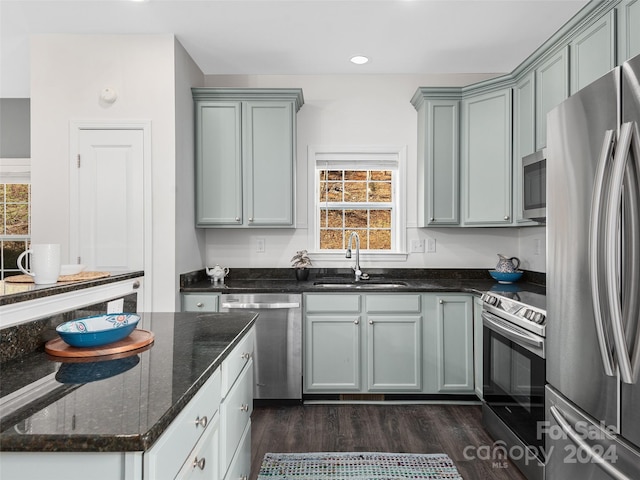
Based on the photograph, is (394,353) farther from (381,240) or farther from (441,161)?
(441,161)

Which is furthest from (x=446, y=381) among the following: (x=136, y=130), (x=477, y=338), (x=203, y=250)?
(x=136, y=130)

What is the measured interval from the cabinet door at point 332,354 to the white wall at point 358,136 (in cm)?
77

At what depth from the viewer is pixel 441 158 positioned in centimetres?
350

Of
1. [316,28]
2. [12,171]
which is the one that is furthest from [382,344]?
[12,171]

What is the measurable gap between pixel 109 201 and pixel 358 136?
7.14 feet

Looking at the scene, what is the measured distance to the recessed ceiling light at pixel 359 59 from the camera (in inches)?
135

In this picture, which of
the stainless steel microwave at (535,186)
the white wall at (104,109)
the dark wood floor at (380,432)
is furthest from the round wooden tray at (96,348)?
the stainless steel microwave at (535,186)

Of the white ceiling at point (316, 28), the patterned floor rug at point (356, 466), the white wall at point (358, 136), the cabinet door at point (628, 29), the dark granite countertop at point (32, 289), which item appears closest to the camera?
the dark granite countertop at point (32, 289)

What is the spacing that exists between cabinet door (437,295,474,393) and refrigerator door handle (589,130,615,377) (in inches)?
72.3

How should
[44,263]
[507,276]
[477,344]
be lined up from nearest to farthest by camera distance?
[44,263] < [477,344] < [507,276]

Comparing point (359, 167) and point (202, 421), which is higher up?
point (359, 167)

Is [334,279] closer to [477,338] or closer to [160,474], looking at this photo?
[477,338]

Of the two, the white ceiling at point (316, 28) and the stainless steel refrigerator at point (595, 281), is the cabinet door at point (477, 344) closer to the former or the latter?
the stainless steel refrigerator at point (595, 281)

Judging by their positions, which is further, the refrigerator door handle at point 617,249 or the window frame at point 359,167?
the window frame at point 359,167
